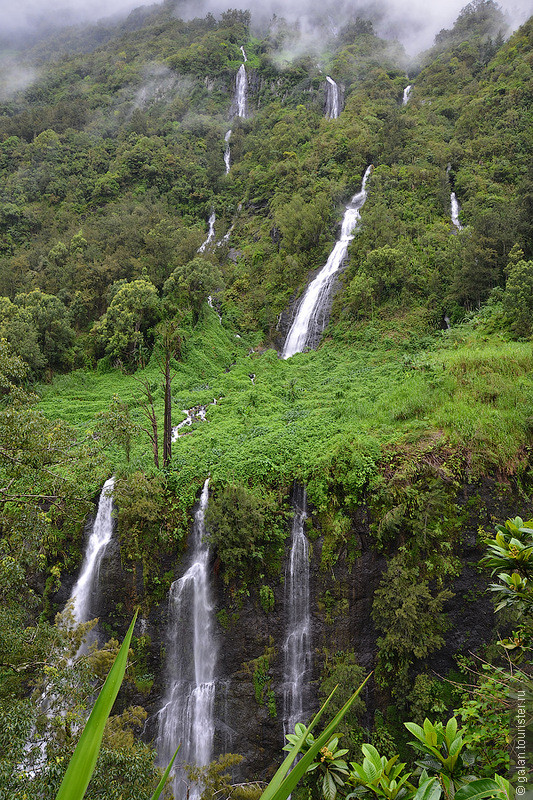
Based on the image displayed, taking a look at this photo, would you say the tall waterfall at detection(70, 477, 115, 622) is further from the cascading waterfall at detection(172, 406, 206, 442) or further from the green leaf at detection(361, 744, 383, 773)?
the green leaf at detection(361, 744, 383, 773)

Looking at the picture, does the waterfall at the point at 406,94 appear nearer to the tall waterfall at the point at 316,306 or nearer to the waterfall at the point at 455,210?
the waterfall at the point at 455,210

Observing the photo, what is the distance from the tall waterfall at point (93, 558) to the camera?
43.3 ft

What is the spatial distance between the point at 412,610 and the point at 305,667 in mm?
3906

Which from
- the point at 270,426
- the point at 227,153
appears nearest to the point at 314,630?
the point at 270,426

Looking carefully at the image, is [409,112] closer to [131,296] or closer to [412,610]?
[131,296]

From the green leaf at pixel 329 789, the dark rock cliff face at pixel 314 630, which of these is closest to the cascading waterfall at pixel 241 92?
the dark rock cliff face at pixel 314 630

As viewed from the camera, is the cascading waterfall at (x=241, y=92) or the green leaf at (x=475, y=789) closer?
the green leaf at (x=475, y=789)

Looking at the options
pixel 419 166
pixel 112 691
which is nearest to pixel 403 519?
pixel 112 691

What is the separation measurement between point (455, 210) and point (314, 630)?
97.8 feet

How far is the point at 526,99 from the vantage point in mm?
34188

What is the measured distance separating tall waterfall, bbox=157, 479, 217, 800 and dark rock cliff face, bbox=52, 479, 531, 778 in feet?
0.84

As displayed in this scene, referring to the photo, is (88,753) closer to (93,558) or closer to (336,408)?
(93,558)

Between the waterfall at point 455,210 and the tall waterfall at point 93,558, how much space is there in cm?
2752

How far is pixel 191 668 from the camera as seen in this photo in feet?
40.7
